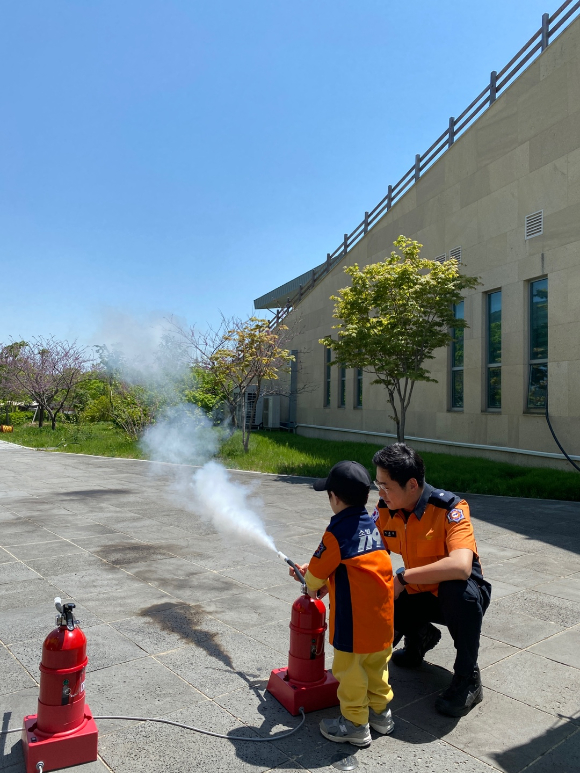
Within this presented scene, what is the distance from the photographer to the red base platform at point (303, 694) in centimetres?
332

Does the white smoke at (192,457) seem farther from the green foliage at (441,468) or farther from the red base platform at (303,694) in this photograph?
the red base platform at (303,694)

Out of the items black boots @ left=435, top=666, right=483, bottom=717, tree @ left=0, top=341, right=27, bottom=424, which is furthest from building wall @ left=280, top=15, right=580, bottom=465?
tree @ left=0, top=341, right=27, bottom=424

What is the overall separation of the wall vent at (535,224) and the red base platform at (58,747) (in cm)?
1436

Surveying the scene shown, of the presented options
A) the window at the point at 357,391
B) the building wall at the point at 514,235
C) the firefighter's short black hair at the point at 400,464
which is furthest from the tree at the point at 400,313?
the firefighter's short black hair at the point at 400,464

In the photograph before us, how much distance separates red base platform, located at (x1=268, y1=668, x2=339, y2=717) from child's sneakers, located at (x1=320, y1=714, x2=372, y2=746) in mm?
273

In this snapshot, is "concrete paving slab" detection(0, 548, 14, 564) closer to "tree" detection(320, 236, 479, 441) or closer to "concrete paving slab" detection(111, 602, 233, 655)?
"concrete paving slab" detection(111, 602, 233, 655)

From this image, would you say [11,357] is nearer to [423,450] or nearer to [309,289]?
[309,289]

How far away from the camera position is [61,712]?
2814 mm

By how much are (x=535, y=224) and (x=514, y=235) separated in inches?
29.3

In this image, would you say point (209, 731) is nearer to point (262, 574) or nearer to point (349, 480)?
point (349, 480)

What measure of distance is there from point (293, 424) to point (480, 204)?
16.1 meters

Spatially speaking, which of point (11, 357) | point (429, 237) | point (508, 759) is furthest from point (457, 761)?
point (11, 357)

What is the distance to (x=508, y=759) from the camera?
2.94 m

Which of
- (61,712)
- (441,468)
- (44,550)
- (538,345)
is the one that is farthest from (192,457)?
(61,712)
